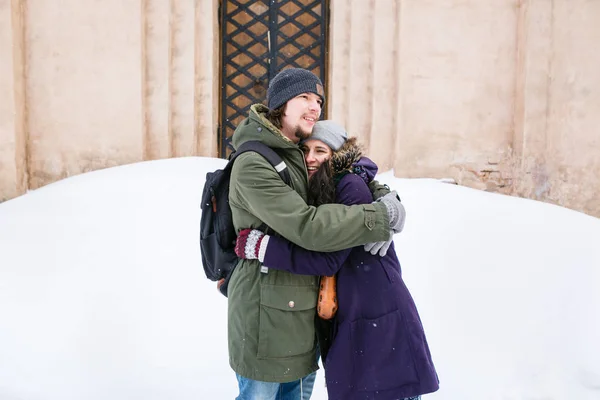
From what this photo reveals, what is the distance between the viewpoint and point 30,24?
20.9 feet

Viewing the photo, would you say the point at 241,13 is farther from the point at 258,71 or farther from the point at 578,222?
the point at 578,222

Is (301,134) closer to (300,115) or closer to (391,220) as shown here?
(300,115)

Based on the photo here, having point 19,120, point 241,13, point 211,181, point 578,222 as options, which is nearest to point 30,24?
point 19,120

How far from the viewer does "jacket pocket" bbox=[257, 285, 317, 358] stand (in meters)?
1.88

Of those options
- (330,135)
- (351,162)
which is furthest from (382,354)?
(330,135)

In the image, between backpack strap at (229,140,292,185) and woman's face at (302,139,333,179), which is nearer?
backpack strap at (229,140,292,185)

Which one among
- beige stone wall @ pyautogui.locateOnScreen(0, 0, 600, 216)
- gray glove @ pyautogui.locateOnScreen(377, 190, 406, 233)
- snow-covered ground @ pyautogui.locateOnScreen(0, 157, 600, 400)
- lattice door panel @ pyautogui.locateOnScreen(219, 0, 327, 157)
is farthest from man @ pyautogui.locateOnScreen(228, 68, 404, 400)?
lattice door panel @ pyautogui.locateOnScreen(219, 0, 327, 157)

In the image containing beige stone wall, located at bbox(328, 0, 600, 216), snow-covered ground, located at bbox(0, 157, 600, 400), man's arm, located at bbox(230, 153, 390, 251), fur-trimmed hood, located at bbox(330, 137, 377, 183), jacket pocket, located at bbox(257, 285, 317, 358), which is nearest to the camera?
man's arm, located at bbox(230, 153, 390, 251)

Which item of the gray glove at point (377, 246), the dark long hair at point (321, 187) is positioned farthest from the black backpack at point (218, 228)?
the gray glove at point (377, 246)

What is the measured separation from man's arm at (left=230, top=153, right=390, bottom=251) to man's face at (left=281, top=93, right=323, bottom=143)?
0.25m

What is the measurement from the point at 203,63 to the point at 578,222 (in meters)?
4.62

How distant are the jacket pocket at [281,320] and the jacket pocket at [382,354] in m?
0.19

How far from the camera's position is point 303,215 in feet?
5.85

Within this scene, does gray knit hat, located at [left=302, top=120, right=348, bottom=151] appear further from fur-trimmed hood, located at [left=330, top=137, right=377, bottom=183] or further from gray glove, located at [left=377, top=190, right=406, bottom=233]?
gray glove, located at [left=377, top=190, right=406, bottom=233]
